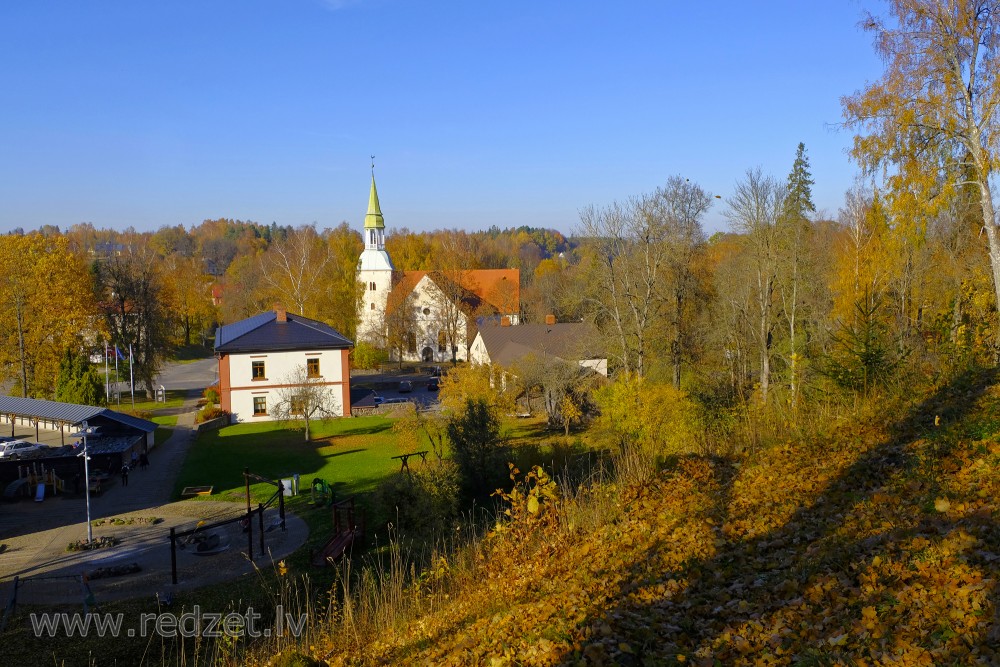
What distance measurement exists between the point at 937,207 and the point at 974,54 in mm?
2876

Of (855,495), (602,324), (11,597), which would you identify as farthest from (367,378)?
(855,495)

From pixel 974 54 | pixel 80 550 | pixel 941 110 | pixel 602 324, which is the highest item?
pixel 974 54

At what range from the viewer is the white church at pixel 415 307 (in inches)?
2425

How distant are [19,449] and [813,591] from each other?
93.9ft

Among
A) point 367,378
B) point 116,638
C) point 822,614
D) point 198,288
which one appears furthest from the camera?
point 198,288

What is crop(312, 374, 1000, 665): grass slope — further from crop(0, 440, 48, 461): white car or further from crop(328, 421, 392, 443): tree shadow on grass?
crop(328, 421, 392, 443): tree shadow on grass

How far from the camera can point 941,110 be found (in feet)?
42.3

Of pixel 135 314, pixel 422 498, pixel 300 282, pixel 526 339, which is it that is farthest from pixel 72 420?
pixel 300 282

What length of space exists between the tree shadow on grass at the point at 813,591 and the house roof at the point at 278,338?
34.2m

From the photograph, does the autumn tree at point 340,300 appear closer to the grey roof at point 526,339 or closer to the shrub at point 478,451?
the grey roof at point 526,339

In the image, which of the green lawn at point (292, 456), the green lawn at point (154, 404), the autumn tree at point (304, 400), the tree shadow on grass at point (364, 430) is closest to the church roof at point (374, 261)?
the green lawn at point (154, 404)

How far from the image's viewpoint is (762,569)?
249 inches

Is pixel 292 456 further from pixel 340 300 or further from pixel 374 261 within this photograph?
pixel 374 261

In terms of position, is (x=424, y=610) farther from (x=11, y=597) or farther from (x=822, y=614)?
(x=11, y=597)
